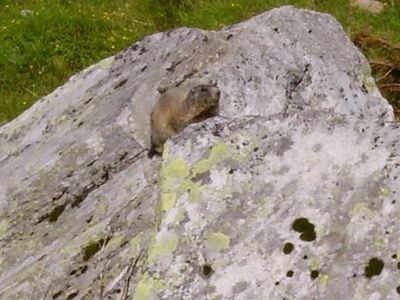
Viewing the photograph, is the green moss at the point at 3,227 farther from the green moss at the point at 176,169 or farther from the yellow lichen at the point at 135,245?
the green moss at the point at 176,169

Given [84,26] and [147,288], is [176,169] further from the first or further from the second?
[84,26]

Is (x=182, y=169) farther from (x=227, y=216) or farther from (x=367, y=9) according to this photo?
(x=367, y=9)

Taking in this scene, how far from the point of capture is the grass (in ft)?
43.0

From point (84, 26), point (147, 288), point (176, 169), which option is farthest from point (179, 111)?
point (84, 26)

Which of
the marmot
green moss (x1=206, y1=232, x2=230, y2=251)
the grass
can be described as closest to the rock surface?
green moss (x1=206, y1=232, x2=230, y2=251)

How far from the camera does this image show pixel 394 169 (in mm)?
5156

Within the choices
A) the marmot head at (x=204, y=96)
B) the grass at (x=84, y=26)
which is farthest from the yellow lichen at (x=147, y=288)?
the grass at (x=84, y=26)

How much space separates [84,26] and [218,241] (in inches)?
369

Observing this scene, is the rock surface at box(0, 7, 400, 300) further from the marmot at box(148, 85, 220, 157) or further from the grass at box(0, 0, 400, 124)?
the grass at box(0, 0, 400, 124)

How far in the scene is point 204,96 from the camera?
654 cm

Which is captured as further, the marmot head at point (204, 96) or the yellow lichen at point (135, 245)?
the marmot head at point (204, 96)

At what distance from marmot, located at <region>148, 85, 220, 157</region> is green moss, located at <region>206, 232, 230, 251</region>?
1389 mm

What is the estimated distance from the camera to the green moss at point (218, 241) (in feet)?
16.9

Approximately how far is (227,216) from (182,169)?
448 mm
